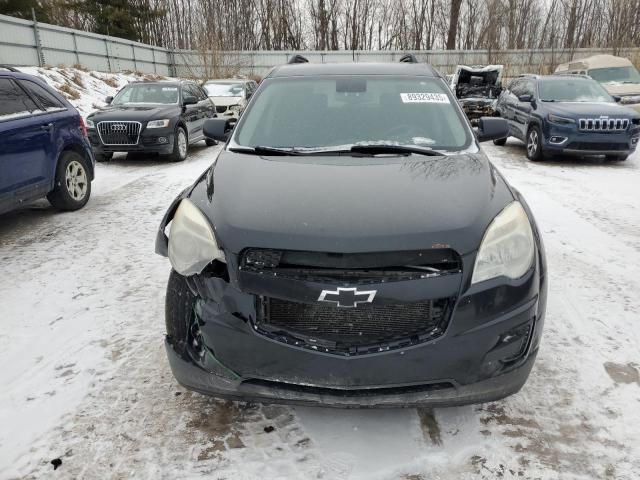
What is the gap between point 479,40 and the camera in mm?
35750

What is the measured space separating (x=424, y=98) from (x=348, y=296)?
211 centimetres

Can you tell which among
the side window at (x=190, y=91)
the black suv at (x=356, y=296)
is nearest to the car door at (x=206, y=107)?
the side window at (x=190, y=91)

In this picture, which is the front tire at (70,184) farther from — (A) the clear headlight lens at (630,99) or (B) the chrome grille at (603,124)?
(A) the clear headlight lens at (630,99)

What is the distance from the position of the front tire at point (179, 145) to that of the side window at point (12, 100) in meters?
4.36

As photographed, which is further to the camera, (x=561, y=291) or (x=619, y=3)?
(x=619, y=3)

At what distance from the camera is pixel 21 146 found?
4988 millimetres

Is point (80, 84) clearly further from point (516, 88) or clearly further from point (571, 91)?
point (571, 91)

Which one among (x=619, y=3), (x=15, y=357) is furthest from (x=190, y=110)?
(x=619, y=3)

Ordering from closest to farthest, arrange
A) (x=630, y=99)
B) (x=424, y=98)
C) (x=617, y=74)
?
(x=424, y=98), (x=630, y=99), (x=617, y=74)

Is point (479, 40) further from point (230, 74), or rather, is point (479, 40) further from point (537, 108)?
point (537, 108)

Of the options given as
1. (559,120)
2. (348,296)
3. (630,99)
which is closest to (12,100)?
(348,296)

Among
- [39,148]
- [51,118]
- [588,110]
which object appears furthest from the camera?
[588,110]

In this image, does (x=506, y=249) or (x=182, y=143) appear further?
(x=182, y=143)

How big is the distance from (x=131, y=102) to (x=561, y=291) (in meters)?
9.88
